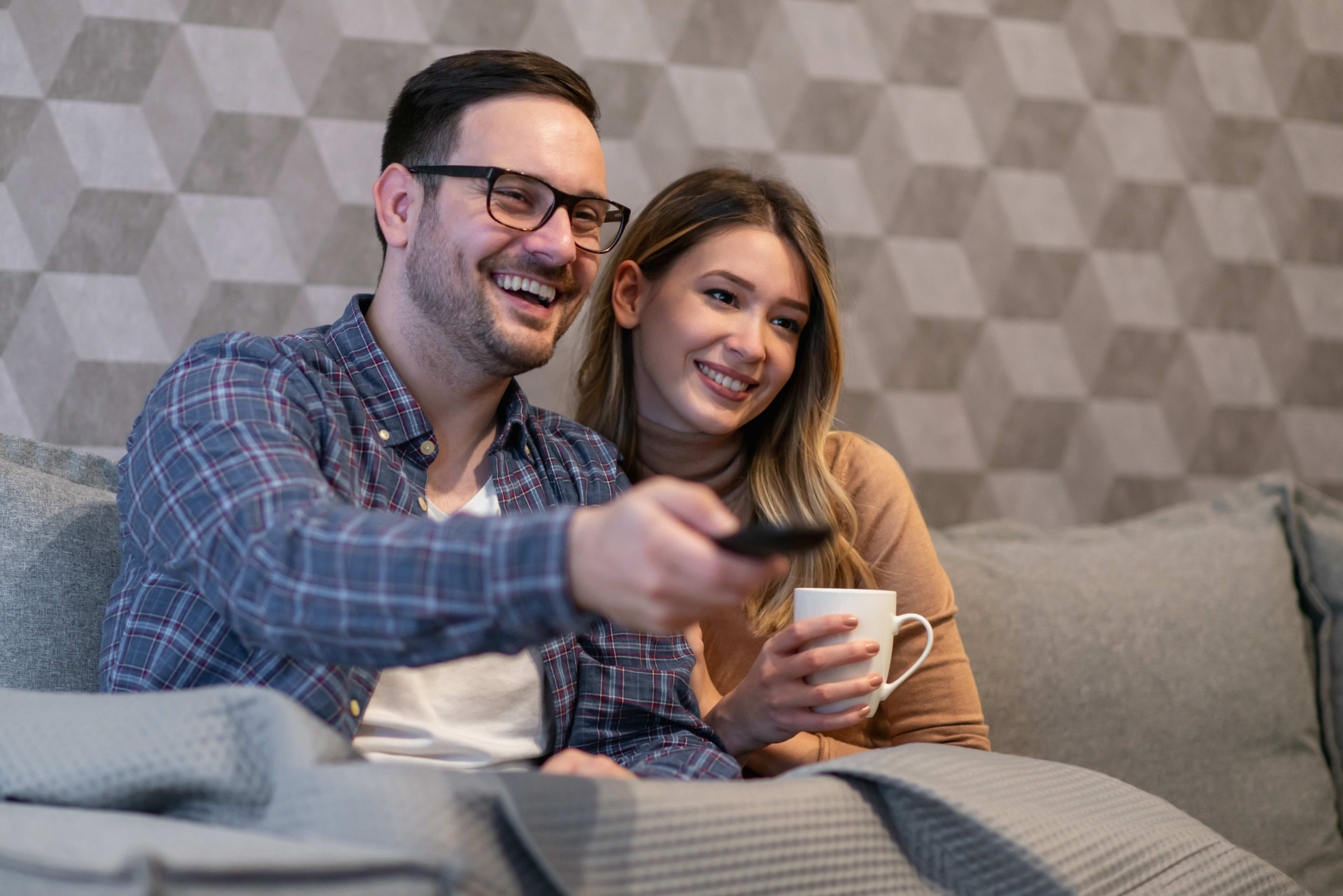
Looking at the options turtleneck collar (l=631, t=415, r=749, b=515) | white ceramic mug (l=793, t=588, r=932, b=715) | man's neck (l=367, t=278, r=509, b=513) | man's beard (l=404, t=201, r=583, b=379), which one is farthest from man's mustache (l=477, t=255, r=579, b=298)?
white ceramic mug (l=793, t=588, r=932, b=715)

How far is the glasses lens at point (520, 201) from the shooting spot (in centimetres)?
120

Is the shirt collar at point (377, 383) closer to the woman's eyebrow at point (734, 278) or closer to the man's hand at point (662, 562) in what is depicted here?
the woman's eyebrow at point (734, 278)

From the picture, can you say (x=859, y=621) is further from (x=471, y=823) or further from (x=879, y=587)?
(x=471, y=823)

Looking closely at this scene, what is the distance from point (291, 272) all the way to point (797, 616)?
101 centimetres

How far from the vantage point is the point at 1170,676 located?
152cm

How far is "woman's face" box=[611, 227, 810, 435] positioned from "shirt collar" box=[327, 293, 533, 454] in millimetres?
381

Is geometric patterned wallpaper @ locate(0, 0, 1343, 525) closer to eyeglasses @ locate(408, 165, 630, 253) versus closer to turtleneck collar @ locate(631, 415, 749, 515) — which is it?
turtleneck collar @ locate(631, 415, 749, 515)

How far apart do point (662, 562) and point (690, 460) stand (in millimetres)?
896

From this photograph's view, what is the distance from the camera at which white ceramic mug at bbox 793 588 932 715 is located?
41.4 inches

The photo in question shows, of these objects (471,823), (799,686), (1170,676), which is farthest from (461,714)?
(1170,676)

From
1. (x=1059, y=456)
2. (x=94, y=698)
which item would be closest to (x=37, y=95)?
(x=94, y=698)

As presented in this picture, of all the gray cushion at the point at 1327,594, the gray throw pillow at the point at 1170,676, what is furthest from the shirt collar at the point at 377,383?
the gray cushion at the point at 1327,594

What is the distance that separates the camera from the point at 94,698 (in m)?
0.84

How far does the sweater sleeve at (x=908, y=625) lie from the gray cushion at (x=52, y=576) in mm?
875
